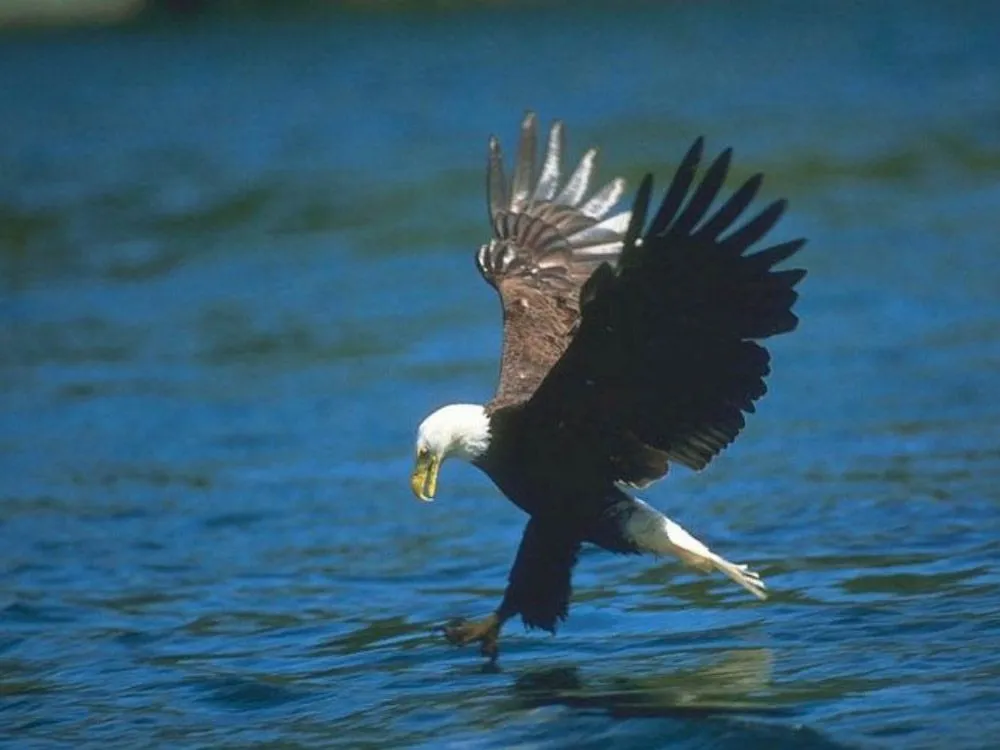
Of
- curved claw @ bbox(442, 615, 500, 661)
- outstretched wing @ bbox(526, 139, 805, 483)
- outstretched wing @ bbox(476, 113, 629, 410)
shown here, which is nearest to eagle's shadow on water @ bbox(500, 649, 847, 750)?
curved claw @ bbox(442, 615, 500, 661)

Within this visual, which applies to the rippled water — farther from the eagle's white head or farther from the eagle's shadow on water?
the eagle's white head

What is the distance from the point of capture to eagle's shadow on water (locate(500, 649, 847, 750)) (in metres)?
6.61

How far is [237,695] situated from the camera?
760cm

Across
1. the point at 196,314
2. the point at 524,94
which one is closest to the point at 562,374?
the point at 196,314

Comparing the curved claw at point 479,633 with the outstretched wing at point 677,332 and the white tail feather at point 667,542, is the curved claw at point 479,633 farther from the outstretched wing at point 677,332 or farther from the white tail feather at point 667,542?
the outstretched wing at point 677,332

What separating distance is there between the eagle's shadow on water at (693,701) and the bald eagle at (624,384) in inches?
10.3

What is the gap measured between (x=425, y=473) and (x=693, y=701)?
113 cm

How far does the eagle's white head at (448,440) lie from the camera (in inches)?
285

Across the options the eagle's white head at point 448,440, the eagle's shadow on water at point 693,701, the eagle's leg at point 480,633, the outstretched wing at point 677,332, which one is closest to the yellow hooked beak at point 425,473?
the eagle's white head at point 448,440

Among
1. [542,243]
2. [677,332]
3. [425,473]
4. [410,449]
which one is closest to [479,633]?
[425,473]

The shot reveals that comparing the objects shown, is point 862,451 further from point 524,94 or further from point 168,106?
point 168,106

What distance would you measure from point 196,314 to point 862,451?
6.58 meters

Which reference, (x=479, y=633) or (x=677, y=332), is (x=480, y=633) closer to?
(x=479, y=633)

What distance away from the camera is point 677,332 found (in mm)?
6789
